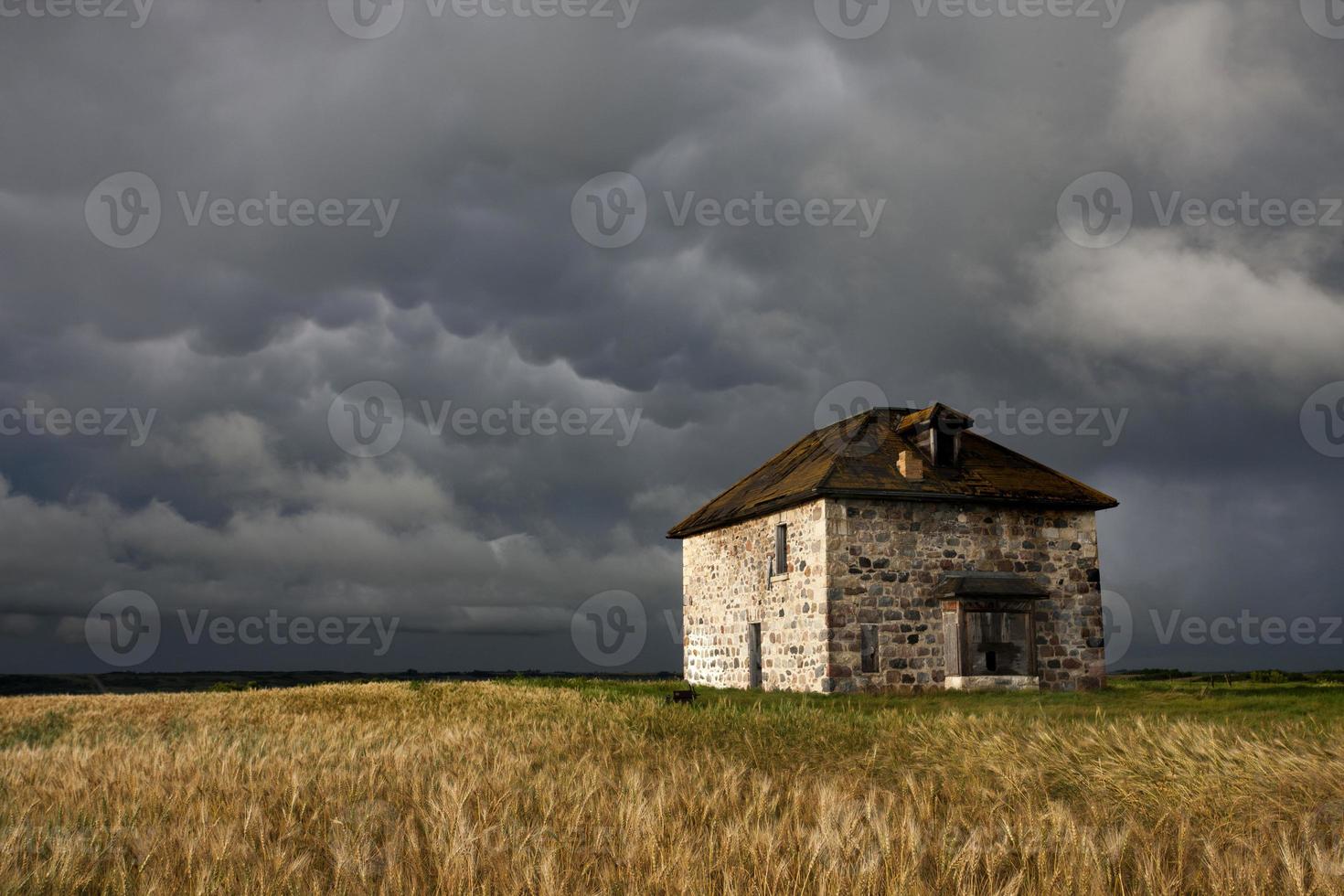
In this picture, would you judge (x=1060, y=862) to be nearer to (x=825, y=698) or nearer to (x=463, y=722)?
(x=463, y=722)

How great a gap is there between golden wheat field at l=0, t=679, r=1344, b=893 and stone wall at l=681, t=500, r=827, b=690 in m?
10.9

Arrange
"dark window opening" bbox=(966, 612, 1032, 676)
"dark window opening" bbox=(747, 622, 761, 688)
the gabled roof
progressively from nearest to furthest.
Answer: "dark window opening" bbox=(966, 612, 1032, 676) → the gabled roof → "dark window opening" bbox=(747, 622, 761, 688)

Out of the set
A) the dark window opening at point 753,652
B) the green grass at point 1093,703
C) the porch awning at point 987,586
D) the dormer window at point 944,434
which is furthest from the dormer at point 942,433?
the dark window opening at point 753,652

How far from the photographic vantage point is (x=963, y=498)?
23.5m

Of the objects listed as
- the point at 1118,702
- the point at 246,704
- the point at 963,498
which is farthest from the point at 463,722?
the point at 963,498

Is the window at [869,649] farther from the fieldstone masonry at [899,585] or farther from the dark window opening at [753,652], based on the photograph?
the dark window opening at [753,652]

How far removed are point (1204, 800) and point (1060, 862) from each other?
278cm

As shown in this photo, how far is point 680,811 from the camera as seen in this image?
5.75 m

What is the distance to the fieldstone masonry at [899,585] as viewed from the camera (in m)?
22.5

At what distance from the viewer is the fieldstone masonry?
73.8ft

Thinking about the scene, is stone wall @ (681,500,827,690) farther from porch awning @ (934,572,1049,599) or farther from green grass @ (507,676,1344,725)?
porch awning @ (934,572,1049,599)

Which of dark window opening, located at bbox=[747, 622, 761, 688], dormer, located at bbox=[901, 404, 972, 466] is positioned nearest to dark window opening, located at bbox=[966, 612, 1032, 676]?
dormer, located at bbox=[901, 404, 972, 466]

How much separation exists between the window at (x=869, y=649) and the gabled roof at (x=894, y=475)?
10.3 ft

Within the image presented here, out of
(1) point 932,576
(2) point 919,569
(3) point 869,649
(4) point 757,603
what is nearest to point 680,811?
(3) point 869,649
